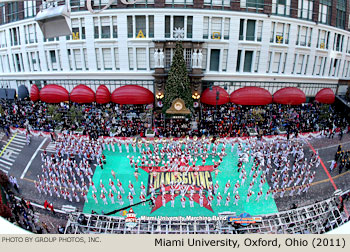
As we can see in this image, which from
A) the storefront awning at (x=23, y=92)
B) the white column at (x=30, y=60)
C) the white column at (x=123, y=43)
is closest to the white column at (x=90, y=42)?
the white column at (x=123, y=43)

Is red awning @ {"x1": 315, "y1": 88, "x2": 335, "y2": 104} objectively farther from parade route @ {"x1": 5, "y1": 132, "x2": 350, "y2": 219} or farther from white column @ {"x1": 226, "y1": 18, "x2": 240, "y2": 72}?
white column @ {"x1": 226, "y1": 18, "x2": 240, "y2": 72}

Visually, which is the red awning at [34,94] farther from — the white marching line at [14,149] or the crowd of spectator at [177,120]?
the white marching line at [14,149]

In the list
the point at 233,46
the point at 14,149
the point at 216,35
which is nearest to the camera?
the point at 14,149

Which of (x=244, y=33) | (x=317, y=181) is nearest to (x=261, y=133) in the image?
(x=317, y=181)

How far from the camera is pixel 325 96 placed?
3247cm

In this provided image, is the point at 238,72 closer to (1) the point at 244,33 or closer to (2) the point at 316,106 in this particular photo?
(1) the point at 244,33

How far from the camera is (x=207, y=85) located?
3059cm

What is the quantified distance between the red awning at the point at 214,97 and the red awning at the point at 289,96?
7099mm

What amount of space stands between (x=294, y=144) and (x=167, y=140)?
45.0 ft

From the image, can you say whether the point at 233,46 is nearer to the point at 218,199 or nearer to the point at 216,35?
the point at 216,35

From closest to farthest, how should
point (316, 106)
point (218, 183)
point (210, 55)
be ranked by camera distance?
point (218, 183)
point (210, 55)
point (316, 106)

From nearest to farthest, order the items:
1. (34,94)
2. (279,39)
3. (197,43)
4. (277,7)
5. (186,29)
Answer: (197,43), (186,29), (277,7), (279,39), (34,94)

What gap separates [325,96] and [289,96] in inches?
292

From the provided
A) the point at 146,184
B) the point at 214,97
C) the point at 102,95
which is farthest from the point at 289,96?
the point at 102,95
